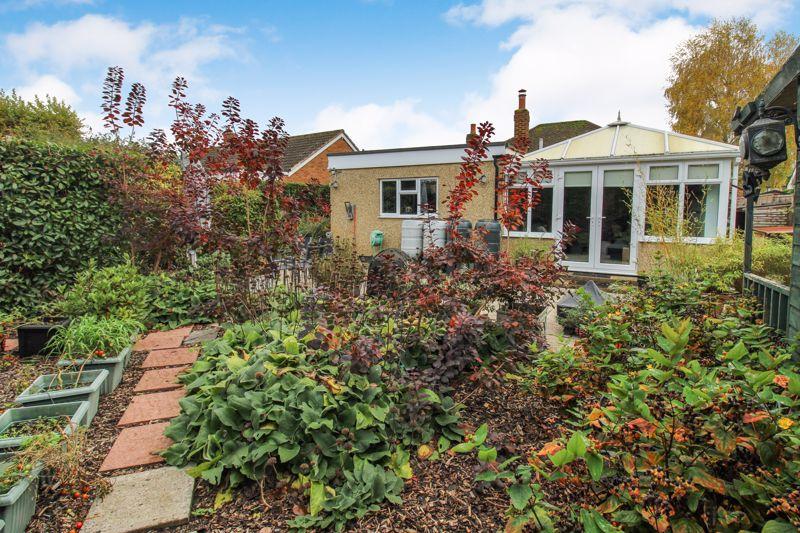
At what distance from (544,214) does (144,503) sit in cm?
885

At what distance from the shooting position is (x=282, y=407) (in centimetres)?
213

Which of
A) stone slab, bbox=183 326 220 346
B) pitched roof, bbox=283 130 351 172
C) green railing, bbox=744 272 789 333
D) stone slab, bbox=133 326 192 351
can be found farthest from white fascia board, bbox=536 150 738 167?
pitched roof, bbox=283 130 351 172

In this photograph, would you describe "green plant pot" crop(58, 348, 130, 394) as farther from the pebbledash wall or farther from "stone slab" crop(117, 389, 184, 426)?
the pebbledash wall

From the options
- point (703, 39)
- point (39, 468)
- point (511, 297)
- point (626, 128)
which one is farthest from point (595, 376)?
point (703, 39)

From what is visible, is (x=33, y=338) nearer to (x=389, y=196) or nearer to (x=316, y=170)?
(x=389, y=196)

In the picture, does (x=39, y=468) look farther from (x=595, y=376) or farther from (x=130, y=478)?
(x=595, y=376)

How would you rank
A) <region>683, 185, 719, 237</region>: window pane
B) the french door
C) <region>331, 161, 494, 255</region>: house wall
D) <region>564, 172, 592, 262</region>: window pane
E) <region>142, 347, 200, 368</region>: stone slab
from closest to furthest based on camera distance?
<region>142, 347, 200, 368</region>: stone slab < <region>683, 185, 719, 237</region>: window pane < the french door < <region>564, 172, 592, 262</region>: window pane < <region>331, 161, 494, 255</region>: house wall

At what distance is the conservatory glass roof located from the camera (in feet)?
26.3

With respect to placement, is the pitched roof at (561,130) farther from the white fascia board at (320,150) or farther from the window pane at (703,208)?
the window pane at (703,208)

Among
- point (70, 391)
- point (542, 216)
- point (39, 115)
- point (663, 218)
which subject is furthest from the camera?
point (39, 115)

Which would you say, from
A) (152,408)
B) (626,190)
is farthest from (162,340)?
(626,190)

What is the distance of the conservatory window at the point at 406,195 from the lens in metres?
10.8

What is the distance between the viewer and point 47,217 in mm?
4766

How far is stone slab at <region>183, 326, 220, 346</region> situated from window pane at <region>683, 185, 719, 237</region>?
8.03 metres
